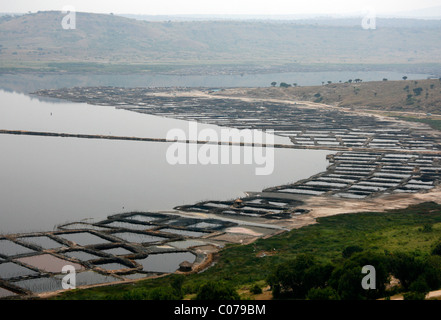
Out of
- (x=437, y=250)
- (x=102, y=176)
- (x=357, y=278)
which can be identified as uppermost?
(x=102, y=176)

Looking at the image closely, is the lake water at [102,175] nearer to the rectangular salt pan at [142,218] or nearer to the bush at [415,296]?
the rectangular salt pan at [142,218]

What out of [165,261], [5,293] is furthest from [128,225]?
[5,293]

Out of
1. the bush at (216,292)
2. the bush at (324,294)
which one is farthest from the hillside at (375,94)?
the bush at (216,292)

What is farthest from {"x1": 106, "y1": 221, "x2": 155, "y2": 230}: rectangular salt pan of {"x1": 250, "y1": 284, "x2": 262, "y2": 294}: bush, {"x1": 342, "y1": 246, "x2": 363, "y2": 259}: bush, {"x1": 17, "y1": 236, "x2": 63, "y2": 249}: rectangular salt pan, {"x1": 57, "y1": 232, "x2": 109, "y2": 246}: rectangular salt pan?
{"x1": 250, "y1": 284, "x2": 262, "y2": 294}: bush

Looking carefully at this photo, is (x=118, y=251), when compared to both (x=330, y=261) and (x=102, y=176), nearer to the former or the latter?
(x=330, y=261)

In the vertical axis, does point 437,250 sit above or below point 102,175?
below

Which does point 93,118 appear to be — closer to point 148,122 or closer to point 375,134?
point 148,122

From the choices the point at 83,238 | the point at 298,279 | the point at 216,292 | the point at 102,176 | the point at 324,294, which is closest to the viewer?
the point at 324,294
